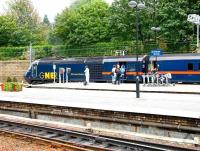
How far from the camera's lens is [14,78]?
51.7 meters

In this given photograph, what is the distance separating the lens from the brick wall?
2052 inches

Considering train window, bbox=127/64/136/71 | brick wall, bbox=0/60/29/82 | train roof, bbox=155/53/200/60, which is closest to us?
train roof, bbox=155/53/200/60

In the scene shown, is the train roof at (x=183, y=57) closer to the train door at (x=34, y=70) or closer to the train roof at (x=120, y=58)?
the train roof at (x=120, y=58)

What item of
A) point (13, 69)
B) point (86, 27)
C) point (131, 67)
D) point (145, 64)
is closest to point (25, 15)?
point (86, 27)

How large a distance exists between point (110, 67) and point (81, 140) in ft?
81.4

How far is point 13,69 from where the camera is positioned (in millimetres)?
53375

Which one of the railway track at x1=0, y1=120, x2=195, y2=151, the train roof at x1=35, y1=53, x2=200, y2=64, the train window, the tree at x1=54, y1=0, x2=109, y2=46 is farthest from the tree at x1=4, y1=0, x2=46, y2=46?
the railway track at x1=0, y1=120, x2=195, y2=151

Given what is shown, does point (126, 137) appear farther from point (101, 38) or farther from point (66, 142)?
point (101, 38)

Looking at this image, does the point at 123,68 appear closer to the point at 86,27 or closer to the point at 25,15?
the point at 86,27

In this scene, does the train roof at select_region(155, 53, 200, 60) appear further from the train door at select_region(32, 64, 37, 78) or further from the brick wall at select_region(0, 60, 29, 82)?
the brick wall at select_region(0, 60, 29, 82)

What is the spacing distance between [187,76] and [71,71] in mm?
13347

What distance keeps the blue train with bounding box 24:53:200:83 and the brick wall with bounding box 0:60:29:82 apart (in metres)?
6.96

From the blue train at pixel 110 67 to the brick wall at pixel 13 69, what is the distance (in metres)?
6.96

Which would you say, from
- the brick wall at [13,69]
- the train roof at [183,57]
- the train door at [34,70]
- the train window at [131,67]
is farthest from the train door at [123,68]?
the brick wall at [13,69]
